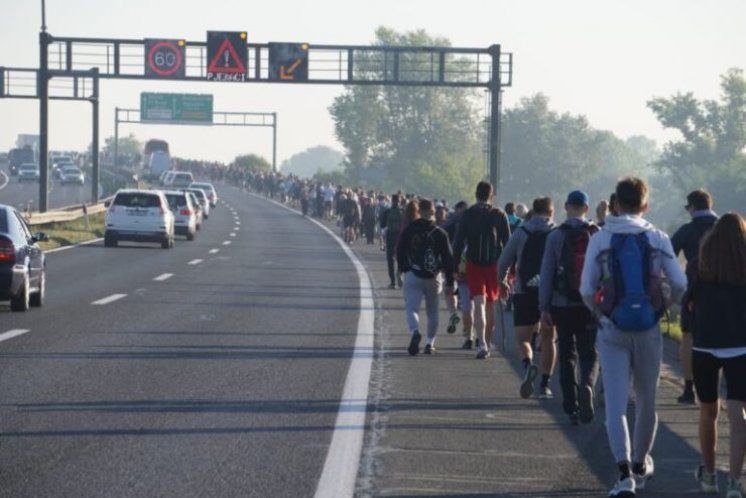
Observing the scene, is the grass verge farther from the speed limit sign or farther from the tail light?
the tail light

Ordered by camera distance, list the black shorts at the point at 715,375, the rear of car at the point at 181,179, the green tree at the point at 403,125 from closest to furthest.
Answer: the black shorts at the point at 715,375 < the rear of car at the point at 181,179 < the green tree at the point at 403,125

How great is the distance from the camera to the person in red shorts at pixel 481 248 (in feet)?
49.9

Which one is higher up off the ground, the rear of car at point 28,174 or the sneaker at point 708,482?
the sneaker at point 708,482

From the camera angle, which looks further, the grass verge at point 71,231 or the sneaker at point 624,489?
the grass verge at point 71,231

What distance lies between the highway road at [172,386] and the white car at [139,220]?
13.3 metres

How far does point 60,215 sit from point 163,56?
6629 mm

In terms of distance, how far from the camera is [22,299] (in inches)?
757

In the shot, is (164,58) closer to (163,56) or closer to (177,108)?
(163,56)

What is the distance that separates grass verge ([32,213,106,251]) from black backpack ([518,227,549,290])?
2724cm

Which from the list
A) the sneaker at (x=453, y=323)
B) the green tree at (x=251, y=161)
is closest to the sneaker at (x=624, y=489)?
the sneaker at (x=453, y=323)

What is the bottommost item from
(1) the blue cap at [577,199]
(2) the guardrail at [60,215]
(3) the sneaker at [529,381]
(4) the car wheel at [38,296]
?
(2) the guardrail at [60,215]

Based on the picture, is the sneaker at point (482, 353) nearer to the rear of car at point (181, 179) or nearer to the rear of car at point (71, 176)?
the rear of car at point (181, 179)

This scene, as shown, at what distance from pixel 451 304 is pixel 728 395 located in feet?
35.3

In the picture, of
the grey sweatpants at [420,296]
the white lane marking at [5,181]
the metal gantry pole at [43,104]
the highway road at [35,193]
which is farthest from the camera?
the white lane marking at [5,181]
